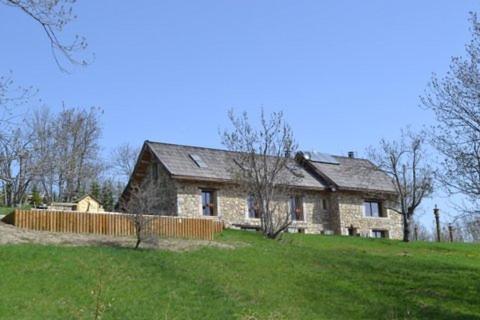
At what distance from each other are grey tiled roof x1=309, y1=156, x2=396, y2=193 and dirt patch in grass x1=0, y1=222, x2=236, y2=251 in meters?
17.7

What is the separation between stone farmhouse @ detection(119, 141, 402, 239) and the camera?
37375 mm

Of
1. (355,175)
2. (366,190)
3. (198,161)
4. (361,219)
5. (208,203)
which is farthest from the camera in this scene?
(355,175)

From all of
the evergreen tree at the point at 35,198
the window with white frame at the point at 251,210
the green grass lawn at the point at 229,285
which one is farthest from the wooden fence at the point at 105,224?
the evergreen tree at the point at 35,198

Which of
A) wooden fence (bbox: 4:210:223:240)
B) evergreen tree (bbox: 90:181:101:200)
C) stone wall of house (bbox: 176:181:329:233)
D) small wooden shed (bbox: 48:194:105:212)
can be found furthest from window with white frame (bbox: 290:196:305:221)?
evergreen tree (bbox: 90:181:101:200)

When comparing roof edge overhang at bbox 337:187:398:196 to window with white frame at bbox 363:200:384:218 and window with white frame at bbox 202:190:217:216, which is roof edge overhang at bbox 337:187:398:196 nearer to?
window with white frame at bbox 363:200:384:218

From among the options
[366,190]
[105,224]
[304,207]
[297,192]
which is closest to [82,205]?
[105,224]

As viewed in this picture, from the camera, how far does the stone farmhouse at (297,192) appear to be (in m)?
37.4

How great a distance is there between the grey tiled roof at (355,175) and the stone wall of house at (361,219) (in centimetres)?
64

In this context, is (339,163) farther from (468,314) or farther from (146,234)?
(468,314)

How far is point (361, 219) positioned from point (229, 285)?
Answer: 25.0 m

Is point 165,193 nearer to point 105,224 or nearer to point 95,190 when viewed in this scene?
point 105,224

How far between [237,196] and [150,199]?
38.1 ft

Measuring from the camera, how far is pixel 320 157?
45500 millimetres

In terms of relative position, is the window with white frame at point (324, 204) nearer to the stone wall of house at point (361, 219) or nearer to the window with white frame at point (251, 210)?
the stone wall of house at point (361, 219)
